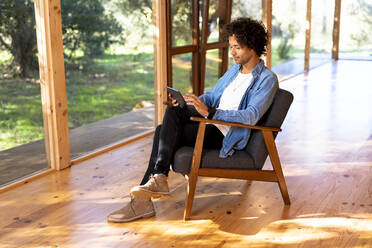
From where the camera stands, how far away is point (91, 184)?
12.3 feet

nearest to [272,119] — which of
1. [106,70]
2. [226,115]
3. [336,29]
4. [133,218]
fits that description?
[226,115]

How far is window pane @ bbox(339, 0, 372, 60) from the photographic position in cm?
1124

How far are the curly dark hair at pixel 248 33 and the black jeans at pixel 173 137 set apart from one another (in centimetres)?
59

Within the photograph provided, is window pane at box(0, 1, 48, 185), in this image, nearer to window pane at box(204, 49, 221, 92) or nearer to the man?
the man

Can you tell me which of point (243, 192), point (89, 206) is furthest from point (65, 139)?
point (243, 192)

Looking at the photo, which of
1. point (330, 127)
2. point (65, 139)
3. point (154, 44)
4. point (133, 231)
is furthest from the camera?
point (330, 127)

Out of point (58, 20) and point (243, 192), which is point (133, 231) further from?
point (58, 20)

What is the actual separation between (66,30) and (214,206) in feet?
6.14

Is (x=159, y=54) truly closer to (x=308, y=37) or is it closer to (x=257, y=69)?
(x=257, y=69)

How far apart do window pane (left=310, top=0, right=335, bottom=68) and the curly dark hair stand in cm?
741

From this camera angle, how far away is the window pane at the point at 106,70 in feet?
13.4

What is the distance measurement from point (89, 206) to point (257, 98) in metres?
1.36

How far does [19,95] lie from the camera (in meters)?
3.66

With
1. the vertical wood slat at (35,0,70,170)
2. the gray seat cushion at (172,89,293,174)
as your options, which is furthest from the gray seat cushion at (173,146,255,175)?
the vertical wood slat at (35,0,70,170)
